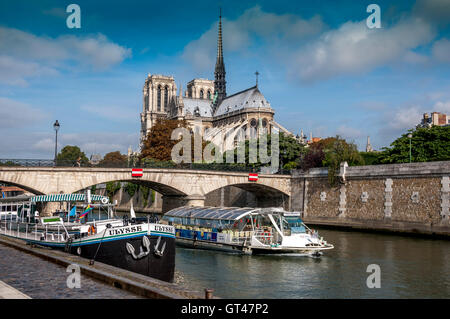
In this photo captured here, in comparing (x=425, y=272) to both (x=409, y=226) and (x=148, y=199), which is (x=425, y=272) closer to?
(x=409, y=226)

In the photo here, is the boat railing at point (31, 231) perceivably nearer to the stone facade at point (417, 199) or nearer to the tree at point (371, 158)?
the stone facade at point (417, 199)

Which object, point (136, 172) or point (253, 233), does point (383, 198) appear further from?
point (136, 172)

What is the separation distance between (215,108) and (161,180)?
313 feet

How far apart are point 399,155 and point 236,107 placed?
263 feet

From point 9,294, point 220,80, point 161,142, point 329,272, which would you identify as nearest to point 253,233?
point 329,272

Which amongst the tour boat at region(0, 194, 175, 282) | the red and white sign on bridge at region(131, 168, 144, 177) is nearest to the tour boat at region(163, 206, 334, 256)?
the tour boat at region(0, 194, 175, 282)

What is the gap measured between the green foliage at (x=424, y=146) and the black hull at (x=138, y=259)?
1367 inches

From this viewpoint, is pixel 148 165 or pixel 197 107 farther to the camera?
pixel 197 107

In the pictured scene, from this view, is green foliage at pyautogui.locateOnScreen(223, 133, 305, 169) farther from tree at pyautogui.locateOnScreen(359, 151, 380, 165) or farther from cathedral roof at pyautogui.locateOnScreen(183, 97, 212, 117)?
cathedral roof at pyautogui.locateOnScreen(183, 97, 212, 117)

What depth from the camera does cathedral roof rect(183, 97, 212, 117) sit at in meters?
141

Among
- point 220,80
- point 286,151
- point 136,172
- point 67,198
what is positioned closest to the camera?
point 67,198

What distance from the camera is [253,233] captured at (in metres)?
31.5

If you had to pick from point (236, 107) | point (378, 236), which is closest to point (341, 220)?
point (378, 236)

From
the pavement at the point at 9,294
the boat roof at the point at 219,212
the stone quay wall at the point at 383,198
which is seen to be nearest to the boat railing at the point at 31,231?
the boat roof at the point at 219,212
